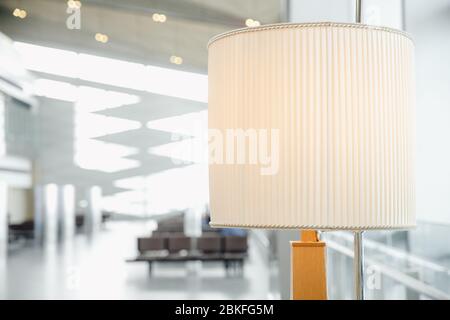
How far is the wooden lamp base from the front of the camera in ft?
6.87

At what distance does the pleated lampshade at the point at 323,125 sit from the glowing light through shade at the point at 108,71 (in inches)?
257

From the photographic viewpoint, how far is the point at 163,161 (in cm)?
816

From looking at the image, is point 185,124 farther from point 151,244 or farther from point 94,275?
point 94,275

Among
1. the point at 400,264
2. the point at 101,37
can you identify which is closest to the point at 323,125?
the point at 400,264

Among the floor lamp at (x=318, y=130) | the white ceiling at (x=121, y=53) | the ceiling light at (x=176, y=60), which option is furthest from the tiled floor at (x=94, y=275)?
the floor lamp at (x=318, y=130)

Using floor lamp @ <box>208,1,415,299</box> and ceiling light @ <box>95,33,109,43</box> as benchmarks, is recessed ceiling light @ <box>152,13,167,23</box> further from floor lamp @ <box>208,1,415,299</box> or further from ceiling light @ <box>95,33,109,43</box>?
floor lamp @ <box>208,1,415,299</box>

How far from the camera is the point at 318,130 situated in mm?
1367

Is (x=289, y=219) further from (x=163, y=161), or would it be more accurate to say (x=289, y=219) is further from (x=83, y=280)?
(x=83, y=280)

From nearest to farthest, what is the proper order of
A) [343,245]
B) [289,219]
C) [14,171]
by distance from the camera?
[289,219]
[343,245]
[14,171]

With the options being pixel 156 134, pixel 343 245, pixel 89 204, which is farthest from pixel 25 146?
pixel 343 245

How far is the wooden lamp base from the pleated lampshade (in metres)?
0.72

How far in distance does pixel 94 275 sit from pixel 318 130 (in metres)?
7.60

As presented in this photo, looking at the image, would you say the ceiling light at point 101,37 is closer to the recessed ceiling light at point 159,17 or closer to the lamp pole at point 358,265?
the recessed ceiling light at point 159,17
